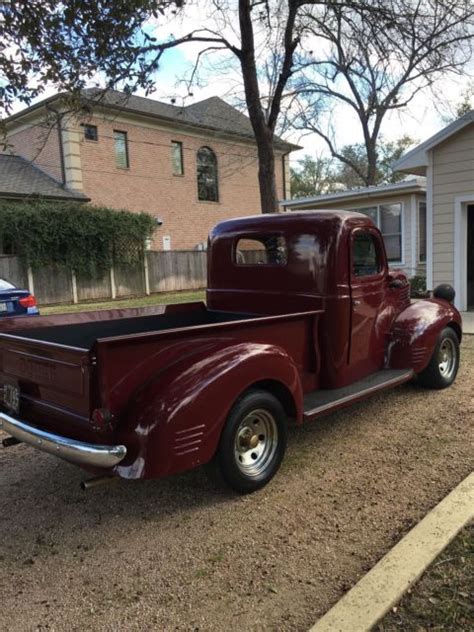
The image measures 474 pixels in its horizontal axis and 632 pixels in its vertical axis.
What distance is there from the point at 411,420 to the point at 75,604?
11.3 feet

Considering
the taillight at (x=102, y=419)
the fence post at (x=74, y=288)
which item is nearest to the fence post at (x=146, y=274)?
the fence post at (x=74, y=288)

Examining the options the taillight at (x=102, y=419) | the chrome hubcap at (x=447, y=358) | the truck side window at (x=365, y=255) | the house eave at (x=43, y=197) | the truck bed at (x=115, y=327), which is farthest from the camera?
the house eave at (x=43, y=197)

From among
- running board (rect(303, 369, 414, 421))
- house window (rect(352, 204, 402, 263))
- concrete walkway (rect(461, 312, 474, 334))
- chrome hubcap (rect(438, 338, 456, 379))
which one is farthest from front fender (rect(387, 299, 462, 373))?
house window (rect(352, 204, 402, 263))

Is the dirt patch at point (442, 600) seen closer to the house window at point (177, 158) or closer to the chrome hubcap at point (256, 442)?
the chrome hubcap at point (256, 442)

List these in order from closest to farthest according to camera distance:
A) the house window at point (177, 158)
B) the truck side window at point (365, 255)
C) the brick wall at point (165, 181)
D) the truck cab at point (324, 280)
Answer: the truck cab at point (324, 280) → the truck side window at point (365, 255) → the brick wall at point (165, 181) → the house window at point (177, 158)

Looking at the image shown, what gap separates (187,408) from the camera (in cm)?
310

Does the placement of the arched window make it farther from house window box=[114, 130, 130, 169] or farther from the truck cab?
the truck cab

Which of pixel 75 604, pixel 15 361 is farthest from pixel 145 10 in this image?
pixel 75 604

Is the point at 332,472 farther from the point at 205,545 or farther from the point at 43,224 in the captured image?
the point at 43,224

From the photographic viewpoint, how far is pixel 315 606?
250cm

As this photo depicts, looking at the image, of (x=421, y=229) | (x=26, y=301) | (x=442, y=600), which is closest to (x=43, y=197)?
(x=26, y=301)

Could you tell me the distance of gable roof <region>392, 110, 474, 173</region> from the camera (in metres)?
9.83

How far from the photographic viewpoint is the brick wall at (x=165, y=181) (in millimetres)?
21453

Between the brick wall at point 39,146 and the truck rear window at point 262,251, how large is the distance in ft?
56.5
